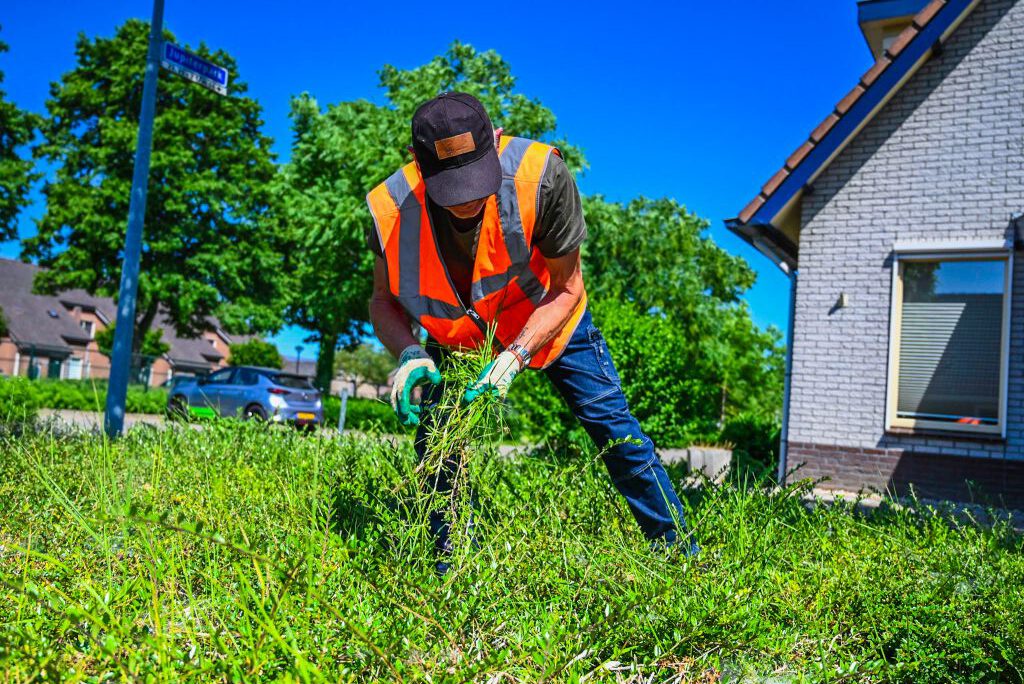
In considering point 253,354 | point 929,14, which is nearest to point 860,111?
point 929,14

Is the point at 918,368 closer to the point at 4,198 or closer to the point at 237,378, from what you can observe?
the point at 237,378

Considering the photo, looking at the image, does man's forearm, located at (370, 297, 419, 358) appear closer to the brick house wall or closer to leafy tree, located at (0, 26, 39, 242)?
the brick house wall

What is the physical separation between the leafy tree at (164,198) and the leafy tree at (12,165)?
655 cm

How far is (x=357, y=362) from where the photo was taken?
207 ft

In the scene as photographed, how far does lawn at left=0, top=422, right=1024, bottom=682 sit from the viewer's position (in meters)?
1.64

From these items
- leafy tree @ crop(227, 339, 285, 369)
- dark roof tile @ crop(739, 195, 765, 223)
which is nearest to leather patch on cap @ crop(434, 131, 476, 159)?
dark roof tile @ crop(739, 195, 765, 223)

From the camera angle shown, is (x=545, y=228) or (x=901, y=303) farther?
(x=901, y=303)

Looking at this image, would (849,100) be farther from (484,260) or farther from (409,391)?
(409,391)

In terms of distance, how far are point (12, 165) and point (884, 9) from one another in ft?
54.1

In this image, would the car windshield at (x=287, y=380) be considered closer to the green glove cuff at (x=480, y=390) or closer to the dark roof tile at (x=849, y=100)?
the dark roof tile at (x=849, y=100)

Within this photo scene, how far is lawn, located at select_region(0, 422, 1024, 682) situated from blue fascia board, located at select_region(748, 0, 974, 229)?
5.63 meters

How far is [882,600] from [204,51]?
92.1 ft

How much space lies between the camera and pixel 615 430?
297cm

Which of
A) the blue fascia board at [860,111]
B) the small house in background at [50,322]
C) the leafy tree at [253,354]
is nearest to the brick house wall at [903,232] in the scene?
the blue fascia board at [860,111]
